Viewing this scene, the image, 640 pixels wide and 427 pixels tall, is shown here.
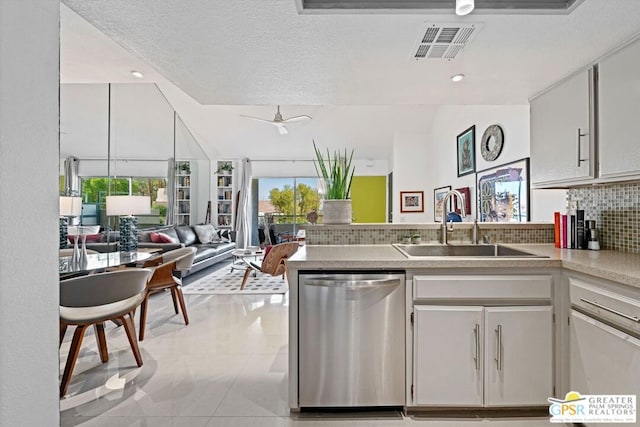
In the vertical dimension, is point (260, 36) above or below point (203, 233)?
above

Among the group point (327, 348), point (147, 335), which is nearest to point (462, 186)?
point (327, 348)

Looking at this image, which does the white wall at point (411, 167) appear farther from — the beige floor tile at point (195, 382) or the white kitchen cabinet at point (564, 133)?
the white kitchen cabinet at point (564, 133)

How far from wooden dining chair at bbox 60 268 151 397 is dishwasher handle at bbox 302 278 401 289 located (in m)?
1.29

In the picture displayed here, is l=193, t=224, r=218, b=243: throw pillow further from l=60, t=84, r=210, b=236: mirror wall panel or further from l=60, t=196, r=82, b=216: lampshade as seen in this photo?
l=60, t=196, r=82, b=216: lampshade

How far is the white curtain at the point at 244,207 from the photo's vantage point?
8.92 metres

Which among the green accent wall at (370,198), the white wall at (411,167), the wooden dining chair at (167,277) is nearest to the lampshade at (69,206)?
the wooden dining chair at (167,277)

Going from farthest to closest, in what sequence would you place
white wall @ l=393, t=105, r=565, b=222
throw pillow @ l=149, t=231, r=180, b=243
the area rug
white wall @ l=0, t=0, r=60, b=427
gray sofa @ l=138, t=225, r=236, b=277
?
throw pillow @ l=149, t=231, r=180, b=243 < gray sofa @ l=138, t=225, r=236, b=277 < the area rug < white wall @ l=393, t=105, r=565, b=222 < white wall @ l=0, t=0, r=60, b=427

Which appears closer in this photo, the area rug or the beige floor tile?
the beige floor tile

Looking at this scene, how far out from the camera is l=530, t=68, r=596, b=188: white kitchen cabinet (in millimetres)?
1965

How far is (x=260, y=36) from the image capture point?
1729 mm

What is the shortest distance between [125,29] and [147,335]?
2.55 metres

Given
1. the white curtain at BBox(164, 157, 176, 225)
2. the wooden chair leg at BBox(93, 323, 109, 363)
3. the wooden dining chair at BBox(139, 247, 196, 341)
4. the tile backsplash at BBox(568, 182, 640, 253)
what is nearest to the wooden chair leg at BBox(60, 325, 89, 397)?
the wooden chair leg at BBox(93, 323, 109, 363)

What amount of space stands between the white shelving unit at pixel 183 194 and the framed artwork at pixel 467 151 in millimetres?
5997

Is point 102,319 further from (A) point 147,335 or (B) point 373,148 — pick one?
(B) point 373,148
